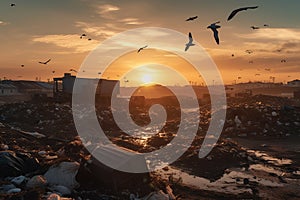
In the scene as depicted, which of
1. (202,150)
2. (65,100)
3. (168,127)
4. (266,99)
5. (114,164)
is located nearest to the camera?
(114,164)

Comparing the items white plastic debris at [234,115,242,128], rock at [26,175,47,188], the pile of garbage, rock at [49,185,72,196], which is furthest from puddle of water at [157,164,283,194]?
white plastic debris at [234,115,242,128]

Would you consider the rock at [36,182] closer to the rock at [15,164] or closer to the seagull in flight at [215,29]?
the rock at [15,164]

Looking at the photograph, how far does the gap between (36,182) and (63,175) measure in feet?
1.74

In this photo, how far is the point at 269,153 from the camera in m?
11.7

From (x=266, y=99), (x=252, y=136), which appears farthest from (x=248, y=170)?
(x=266, y=99)

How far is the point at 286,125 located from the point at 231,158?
309 inches

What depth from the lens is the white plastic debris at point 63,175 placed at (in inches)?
236

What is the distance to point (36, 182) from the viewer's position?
5746 mm

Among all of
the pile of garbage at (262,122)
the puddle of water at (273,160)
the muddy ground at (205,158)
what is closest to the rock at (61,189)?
the muddy ground at (205,158)

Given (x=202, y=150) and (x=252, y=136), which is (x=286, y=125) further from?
(x=202, y=150)

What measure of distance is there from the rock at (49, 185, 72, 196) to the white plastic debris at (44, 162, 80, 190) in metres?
0.15

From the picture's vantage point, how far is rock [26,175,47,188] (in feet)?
18.7

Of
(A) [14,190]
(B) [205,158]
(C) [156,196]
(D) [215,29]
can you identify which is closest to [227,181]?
(B) [205,158]

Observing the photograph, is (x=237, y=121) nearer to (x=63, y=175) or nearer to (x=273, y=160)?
(x=273, y=160)
